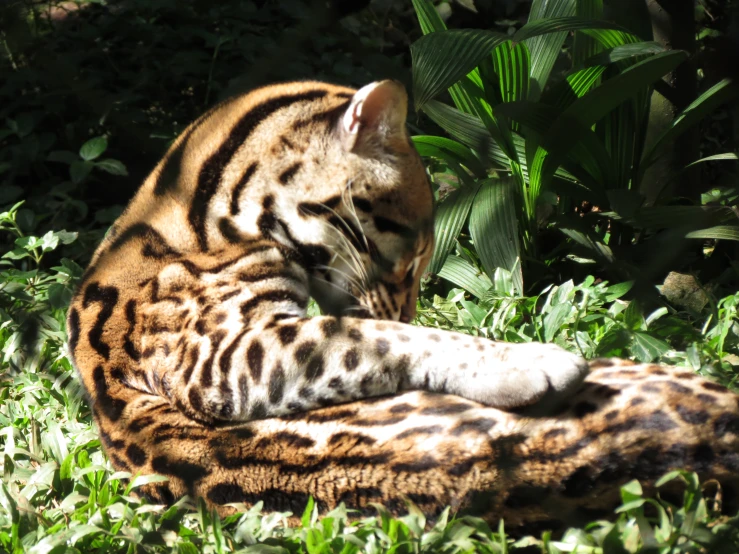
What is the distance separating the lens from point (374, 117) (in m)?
2.75

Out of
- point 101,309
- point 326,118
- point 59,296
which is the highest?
point 326,118

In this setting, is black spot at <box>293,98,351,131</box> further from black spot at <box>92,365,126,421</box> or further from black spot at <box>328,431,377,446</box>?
black spot at <box>328,431,377,446</box>

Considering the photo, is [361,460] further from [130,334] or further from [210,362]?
[130,334]

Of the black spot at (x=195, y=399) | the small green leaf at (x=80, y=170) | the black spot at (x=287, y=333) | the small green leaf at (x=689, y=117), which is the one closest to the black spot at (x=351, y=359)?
the black spot at (x=287, y=333)

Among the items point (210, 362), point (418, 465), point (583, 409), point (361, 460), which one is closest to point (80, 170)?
point (210, 362)

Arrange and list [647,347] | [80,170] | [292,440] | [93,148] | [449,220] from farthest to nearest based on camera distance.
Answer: [80,170] < [93,148] < [449,220] < [647,347] < [292,440]

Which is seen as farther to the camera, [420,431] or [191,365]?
[191,365]

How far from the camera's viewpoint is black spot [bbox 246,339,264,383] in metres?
2.35

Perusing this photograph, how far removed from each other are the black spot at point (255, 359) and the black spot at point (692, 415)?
0.99 metres

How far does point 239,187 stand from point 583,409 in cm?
118

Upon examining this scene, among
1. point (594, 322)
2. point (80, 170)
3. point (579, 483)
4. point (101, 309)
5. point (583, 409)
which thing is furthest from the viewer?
point (80, 170)

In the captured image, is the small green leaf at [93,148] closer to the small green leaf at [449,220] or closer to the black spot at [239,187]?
the small green leaf at [449,220]

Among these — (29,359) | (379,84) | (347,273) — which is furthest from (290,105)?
(29,359)

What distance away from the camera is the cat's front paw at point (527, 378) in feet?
7.07
